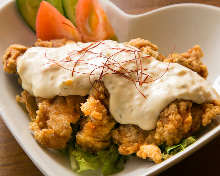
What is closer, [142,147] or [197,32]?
[142,147]

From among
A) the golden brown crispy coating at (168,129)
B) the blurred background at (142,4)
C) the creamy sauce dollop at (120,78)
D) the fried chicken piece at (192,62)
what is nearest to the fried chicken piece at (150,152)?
the golden brown crispy coating at (168,129)

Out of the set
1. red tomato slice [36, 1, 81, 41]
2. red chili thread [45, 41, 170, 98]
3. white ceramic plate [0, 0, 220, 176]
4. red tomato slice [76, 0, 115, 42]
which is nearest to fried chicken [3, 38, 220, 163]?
red chili thread [45, 41, 170, 98]

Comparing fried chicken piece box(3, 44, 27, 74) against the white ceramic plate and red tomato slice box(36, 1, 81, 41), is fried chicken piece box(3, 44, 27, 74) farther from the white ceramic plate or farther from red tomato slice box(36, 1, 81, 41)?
red tomato slice box(36, 1, 81, 41)

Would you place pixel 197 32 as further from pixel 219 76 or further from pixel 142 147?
pixel 142 147

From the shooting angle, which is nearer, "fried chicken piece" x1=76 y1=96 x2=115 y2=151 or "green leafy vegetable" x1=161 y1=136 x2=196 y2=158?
"green leafy vegetable" x1=161 y1=136 x2=196 y2=158

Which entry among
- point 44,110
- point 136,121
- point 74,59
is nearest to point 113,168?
point 136,121

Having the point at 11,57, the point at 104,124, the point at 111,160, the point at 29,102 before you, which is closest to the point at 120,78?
the point at 104,124

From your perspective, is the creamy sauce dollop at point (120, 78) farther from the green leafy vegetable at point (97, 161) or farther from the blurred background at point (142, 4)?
the blurred background at point (142, 4)
